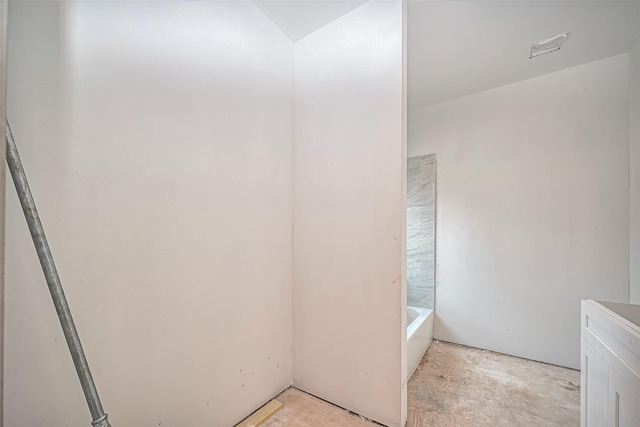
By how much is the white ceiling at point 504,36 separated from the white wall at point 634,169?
0.22 m

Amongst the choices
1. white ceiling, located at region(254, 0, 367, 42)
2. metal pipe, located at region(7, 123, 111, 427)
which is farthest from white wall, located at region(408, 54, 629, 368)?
metal pipe, located at region(7, 123, 111, 427)

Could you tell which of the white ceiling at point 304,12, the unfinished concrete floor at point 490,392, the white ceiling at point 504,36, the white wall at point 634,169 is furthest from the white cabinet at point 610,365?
the white ceiling at point 304,12

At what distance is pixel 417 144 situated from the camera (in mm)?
2871

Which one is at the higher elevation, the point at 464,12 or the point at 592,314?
the point at 464,12

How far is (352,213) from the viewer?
1.57m

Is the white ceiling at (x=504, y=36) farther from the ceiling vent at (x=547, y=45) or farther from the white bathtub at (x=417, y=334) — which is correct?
the white bathtub at (x=417, y=334)

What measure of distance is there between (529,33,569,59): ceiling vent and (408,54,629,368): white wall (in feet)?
1.24

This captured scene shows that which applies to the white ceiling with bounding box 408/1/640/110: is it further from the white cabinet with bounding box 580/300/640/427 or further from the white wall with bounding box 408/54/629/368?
the white cabinet with bounding box 580/300/640/427

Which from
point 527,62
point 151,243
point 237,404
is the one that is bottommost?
point 237,404

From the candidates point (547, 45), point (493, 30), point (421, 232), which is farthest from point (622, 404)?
point (547, 45)

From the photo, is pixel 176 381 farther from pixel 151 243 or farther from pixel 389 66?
pixel 389 66

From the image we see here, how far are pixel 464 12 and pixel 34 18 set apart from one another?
2.10 metres

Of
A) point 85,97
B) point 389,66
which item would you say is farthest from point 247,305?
point 389,66

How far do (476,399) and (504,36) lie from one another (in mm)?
2538
